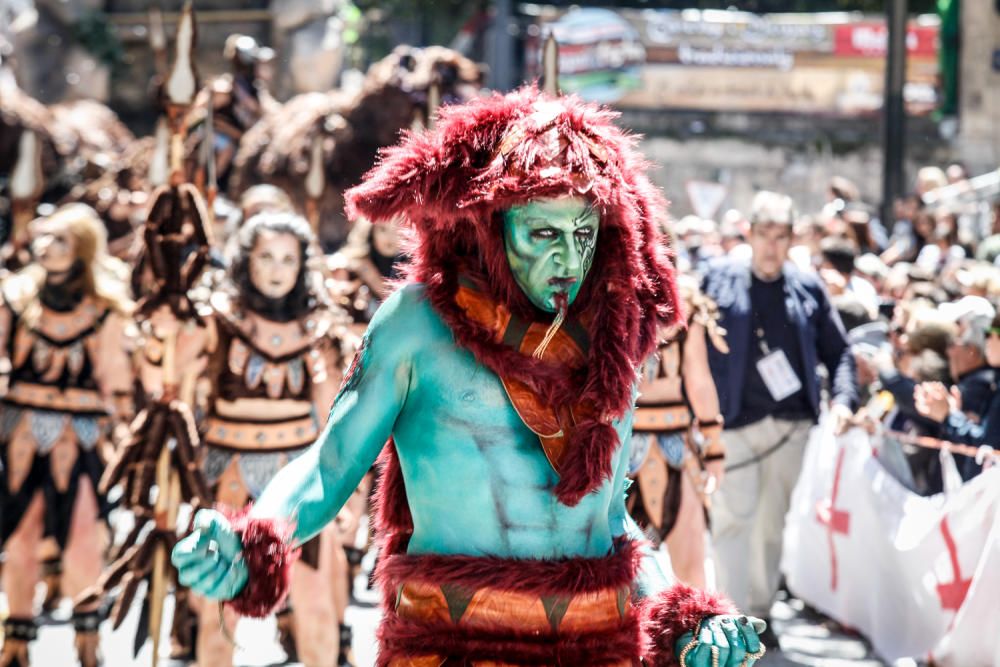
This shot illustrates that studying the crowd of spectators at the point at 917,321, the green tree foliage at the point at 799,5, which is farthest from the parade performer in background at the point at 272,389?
the green tree foliage at the point at 799,5

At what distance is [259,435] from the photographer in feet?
20.4

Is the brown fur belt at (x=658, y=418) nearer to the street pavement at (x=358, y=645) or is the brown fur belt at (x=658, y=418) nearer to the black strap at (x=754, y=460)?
the black strap at (x=754, y=460)

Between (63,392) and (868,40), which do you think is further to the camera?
(868,40)

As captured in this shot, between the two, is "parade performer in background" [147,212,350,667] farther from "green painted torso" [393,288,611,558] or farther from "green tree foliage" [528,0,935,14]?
"green tree foliage" [528,0,935,14]

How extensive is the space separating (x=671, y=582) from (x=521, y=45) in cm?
2346

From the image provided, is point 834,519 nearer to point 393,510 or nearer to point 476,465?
point 393,510

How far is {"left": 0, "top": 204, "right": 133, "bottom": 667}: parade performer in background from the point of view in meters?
7.10

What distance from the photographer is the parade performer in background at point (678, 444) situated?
664 cm

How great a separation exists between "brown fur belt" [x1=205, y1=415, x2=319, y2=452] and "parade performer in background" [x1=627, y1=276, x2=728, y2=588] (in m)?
1.47

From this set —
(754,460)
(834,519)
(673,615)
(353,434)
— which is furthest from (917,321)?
(353,434)

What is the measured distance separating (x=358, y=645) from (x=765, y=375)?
2.35 metres

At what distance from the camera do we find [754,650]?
291 centimetres

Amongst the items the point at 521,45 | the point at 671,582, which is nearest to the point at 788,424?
the point at 671,582

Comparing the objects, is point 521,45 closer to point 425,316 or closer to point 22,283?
point 22,283
